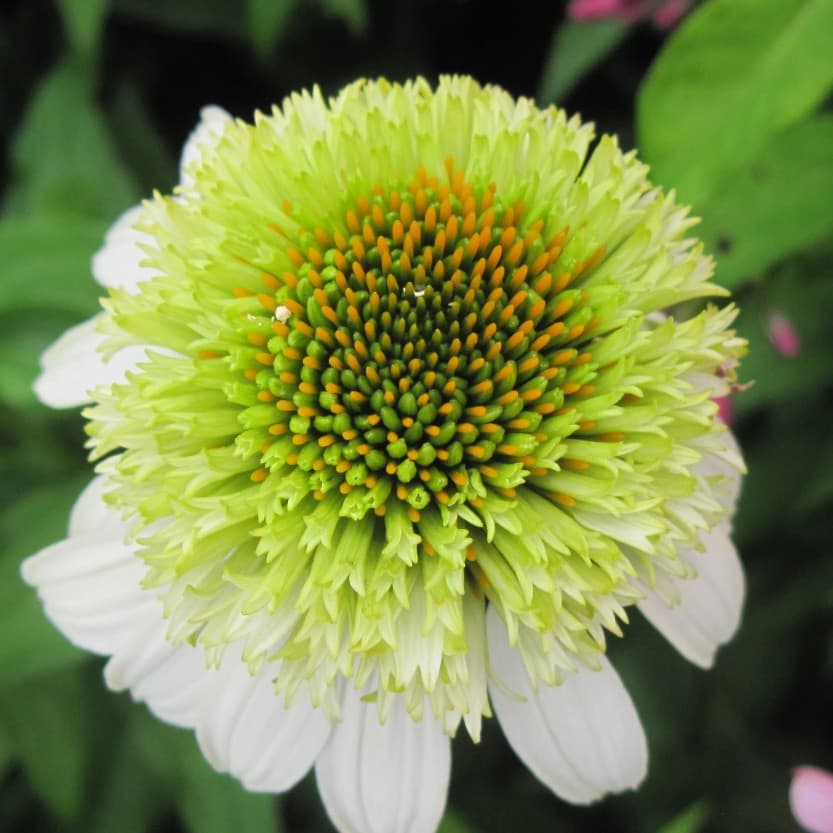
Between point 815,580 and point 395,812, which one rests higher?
point 395,812

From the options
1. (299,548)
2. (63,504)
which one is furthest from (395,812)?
(63,504)

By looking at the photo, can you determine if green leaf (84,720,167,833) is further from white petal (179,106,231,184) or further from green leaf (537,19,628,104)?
green leaf (537,19,628,104)

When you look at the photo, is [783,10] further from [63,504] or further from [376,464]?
[63,504]

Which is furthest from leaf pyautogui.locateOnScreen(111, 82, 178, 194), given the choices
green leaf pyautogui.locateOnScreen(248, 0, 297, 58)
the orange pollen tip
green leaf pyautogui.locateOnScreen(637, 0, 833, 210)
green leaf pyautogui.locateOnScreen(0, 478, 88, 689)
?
the orange pollen tip

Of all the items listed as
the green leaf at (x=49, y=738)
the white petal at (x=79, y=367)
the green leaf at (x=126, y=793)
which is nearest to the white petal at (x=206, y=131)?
the white petal at (x=79, y=367)

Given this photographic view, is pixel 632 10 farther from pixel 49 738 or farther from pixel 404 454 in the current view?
pixel 49 738

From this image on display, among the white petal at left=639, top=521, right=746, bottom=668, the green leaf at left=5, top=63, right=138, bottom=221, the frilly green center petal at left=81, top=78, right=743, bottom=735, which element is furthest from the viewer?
the green leaf at left=5, top=63, right=138, bottom=221

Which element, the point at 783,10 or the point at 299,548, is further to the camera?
the point at 783,10
